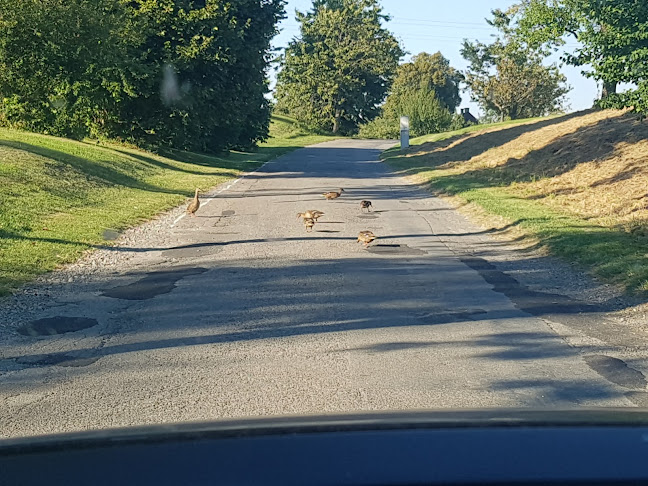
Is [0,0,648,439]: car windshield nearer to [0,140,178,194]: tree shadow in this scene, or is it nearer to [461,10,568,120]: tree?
[0,140,178,194]: tree shadow

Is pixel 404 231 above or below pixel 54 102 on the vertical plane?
below

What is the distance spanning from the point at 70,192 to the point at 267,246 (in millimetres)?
8418

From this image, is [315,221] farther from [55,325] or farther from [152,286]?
[55,325]

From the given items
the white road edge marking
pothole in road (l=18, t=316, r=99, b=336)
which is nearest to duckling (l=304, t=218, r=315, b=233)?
the white road edge marking

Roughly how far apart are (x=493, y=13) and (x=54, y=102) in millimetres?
53429

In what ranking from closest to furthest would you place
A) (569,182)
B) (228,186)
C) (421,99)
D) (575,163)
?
(569,182) < (575,163) < (228,186) < (421,99)

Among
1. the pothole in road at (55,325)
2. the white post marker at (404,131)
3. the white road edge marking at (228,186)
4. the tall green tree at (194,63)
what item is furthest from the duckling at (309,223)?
the white post marker at (404,131)

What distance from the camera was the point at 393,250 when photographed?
13.6m

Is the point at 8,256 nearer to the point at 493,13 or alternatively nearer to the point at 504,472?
the point at 504,472

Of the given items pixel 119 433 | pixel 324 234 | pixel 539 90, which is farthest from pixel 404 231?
pixel 539 90

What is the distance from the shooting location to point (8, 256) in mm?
11891

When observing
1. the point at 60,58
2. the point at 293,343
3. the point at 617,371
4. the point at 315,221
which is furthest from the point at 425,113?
the point at 617,371

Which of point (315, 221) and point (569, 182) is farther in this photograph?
point (569, 182)

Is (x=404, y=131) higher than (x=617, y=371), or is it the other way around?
(x=404, y=131)
